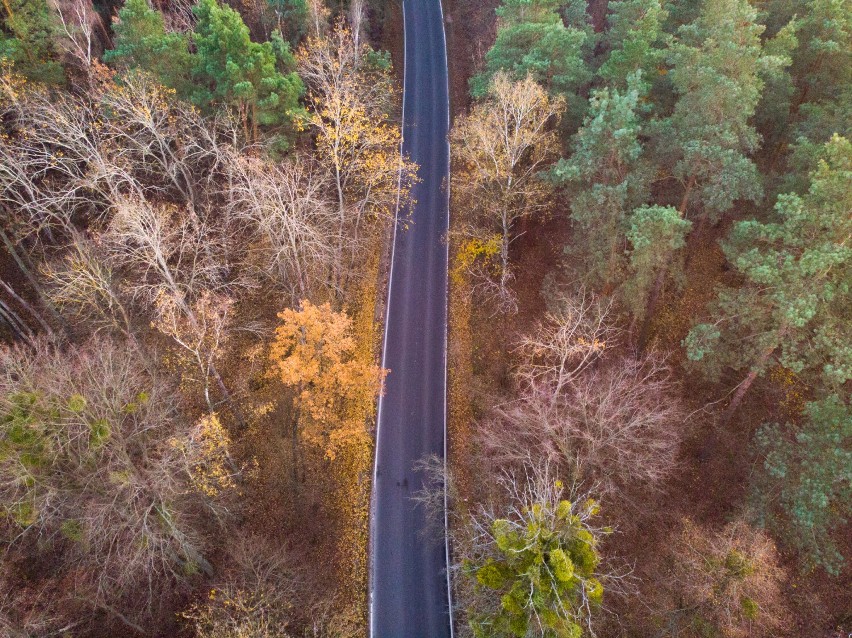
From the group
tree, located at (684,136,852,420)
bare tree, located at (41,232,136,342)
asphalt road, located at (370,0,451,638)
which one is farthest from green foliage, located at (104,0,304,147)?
tree, located at (684,136,852,420)

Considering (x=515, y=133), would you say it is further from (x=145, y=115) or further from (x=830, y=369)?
(x=145, y=115)

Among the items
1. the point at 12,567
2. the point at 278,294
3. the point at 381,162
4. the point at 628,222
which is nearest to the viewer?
the point at 12,567

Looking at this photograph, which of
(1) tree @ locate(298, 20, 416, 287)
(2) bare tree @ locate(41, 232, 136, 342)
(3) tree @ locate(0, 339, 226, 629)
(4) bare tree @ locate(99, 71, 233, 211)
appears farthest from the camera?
(1) tree @ locate(298, 20, 416, 287)

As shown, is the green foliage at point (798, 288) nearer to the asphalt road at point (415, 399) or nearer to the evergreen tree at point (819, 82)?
the evergreen tree at point (819, 82)

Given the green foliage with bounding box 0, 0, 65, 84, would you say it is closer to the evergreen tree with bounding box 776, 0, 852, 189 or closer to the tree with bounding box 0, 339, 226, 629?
the tree with bounding box 0, 339, 226, 629

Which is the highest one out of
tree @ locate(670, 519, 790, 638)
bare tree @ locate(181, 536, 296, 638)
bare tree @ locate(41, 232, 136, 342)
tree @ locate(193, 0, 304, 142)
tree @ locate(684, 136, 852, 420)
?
tree @ locate(193, 0, 304, 142)

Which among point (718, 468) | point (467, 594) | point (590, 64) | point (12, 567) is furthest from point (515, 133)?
point (12, 567)
